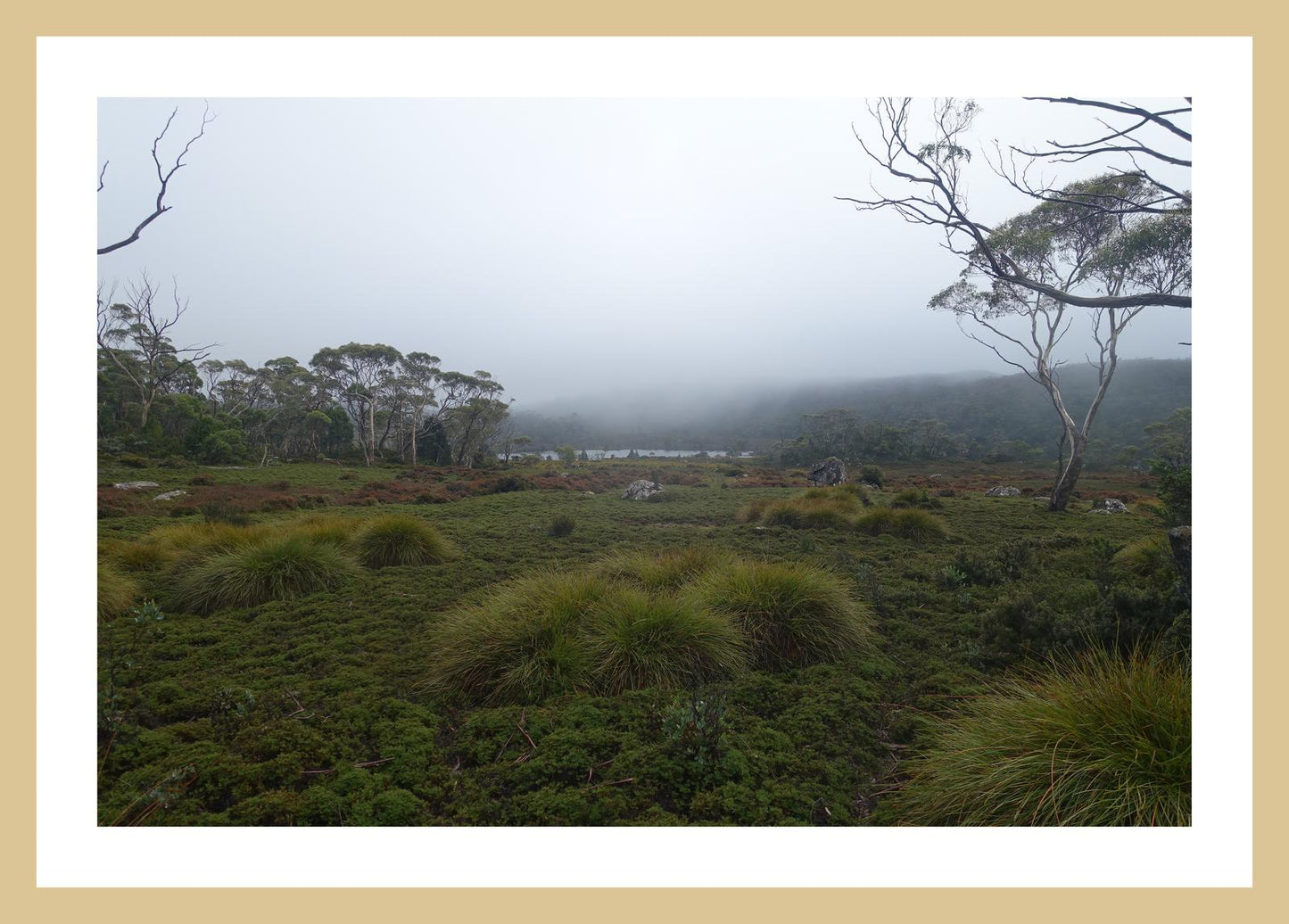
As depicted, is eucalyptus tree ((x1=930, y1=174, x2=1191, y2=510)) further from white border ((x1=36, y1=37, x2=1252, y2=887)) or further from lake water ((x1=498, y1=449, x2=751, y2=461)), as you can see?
lake water ((x1=498, y1=449, x2=751, y2=461))

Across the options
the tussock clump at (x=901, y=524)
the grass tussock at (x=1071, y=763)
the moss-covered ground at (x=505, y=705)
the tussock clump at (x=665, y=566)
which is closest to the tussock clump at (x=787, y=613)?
the moss-covered ground at (x=505, y=705)

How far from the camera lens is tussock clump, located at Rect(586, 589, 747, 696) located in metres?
2.44

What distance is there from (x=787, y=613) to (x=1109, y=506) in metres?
5.92

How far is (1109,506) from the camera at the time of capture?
593 cm

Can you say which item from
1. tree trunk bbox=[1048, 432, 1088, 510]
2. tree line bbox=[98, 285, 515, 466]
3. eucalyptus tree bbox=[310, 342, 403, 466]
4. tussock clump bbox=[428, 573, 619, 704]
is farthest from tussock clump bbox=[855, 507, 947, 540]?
eucalyptus tree bbox=[310, 342, 403, 466]

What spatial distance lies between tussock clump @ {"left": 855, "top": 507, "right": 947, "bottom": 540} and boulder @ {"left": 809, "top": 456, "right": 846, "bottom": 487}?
2.15 ft

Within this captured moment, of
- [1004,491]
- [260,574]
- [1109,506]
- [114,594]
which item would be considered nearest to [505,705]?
[260,574]

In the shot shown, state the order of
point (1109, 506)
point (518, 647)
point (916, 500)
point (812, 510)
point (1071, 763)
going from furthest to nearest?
point (1109, 506) < point (916, 500) < point (812, 510) < point (518, 647) < point (1071, 763)

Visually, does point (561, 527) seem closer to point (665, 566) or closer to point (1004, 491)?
point (665, 566)
